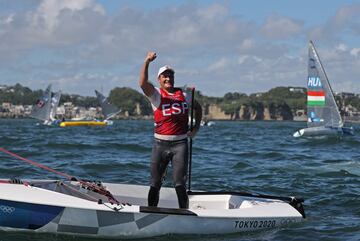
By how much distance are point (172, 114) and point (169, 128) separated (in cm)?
23

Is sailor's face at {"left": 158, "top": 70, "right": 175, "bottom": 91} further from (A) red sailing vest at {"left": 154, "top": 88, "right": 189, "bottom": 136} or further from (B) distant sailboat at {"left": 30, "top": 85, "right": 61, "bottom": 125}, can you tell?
(B) distant sailboat at {"left": 30, "top": 85, "right": 61, "bottom": 125}

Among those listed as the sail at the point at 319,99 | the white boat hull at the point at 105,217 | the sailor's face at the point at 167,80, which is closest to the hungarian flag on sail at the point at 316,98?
the sail at the point at 319,99

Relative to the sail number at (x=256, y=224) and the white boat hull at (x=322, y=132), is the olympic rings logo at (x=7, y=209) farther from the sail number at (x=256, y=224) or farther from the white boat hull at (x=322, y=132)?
the white boat hull at (x=322, y=132)

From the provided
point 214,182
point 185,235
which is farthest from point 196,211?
point 214,182

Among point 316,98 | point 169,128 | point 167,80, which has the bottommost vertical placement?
point 169,128

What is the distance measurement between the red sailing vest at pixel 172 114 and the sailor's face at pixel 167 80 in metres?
0.08

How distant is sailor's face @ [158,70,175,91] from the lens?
9266mm

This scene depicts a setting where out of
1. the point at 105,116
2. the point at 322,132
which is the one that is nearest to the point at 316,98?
the point at 322,132

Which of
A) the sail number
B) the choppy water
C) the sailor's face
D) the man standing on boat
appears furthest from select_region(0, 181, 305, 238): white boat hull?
the sailor's face

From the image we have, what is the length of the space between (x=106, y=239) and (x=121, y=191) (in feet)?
6.97

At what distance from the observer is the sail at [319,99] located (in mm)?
48531

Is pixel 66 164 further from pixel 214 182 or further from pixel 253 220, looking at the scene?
pixel 253 220

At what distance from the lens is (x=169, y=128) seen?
9.46 meters

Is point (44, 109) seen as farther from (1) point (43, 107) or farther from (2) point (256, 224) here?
(2) point (256, 224)
